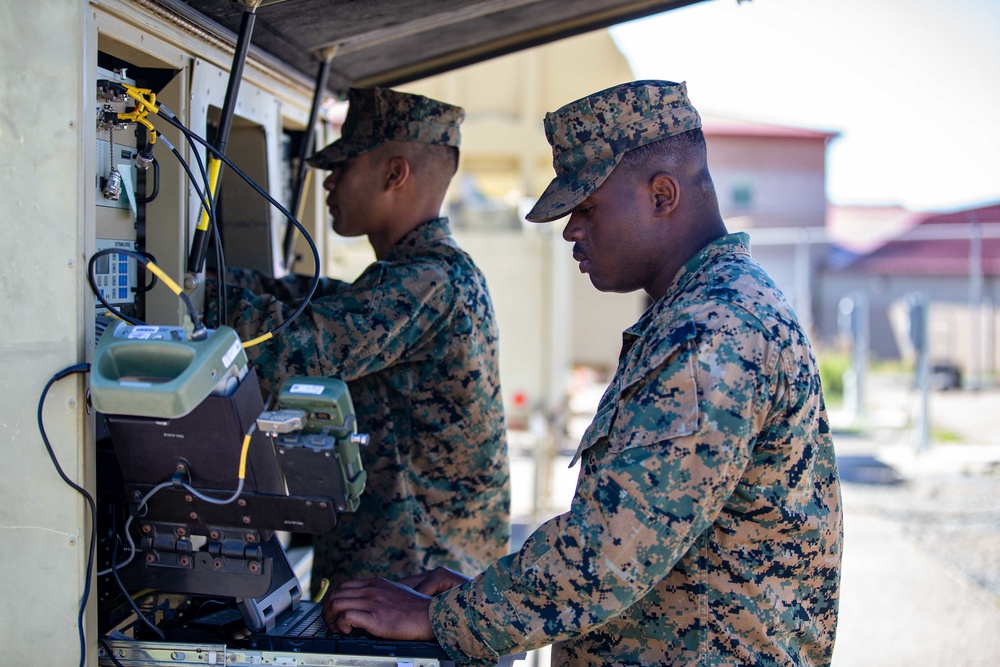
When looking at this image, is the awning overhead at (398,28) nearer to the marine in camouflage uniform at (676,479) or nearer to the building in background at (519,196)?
the marine in camouflage uniform at (676,479)

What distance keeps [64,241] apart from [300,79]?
1610mm

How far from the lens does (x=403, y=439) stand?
2715 millimetres

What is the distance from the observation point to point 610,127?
1.95m

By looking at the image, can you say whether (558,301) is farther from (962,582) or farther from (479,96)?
(962,582)

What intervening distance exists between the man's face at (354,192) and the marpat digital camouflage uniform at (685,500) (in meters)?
1.01

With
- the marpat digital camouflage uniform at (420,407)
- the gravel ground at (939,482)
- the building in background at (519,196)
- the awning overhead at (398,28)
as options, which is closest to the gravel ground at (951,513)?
the gravel ground at (939,482)

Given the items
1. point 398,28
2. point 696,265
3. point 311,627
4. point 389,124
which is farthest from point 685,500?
point 398,28

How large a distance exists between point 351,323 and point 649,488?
38.6 inches

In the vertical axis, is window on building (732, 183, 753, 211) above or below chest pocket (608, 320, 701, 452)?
above

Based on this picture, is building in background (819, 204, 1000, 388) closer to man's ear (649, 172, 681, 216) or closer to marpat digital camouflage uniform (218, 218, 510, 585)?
marpat digital camouflage uniform (218, 218, 510, 585)

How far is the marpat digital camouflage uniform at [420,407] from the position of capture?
8.02 ft

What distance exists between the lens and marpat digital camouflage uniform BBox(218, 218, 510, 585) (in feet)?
8.02

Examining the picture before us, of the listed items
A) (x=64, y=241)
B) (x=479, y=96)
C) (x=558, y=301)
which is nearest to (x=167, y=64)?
(x=64, y=241)

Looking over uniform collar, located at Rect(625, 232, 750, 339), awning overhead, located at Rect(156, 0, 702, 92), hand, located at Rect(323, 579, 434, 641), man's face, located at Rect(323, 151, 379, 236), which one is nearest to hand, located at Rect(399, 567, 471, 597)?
hand, located at Rect(323, 579, 434, 641)
